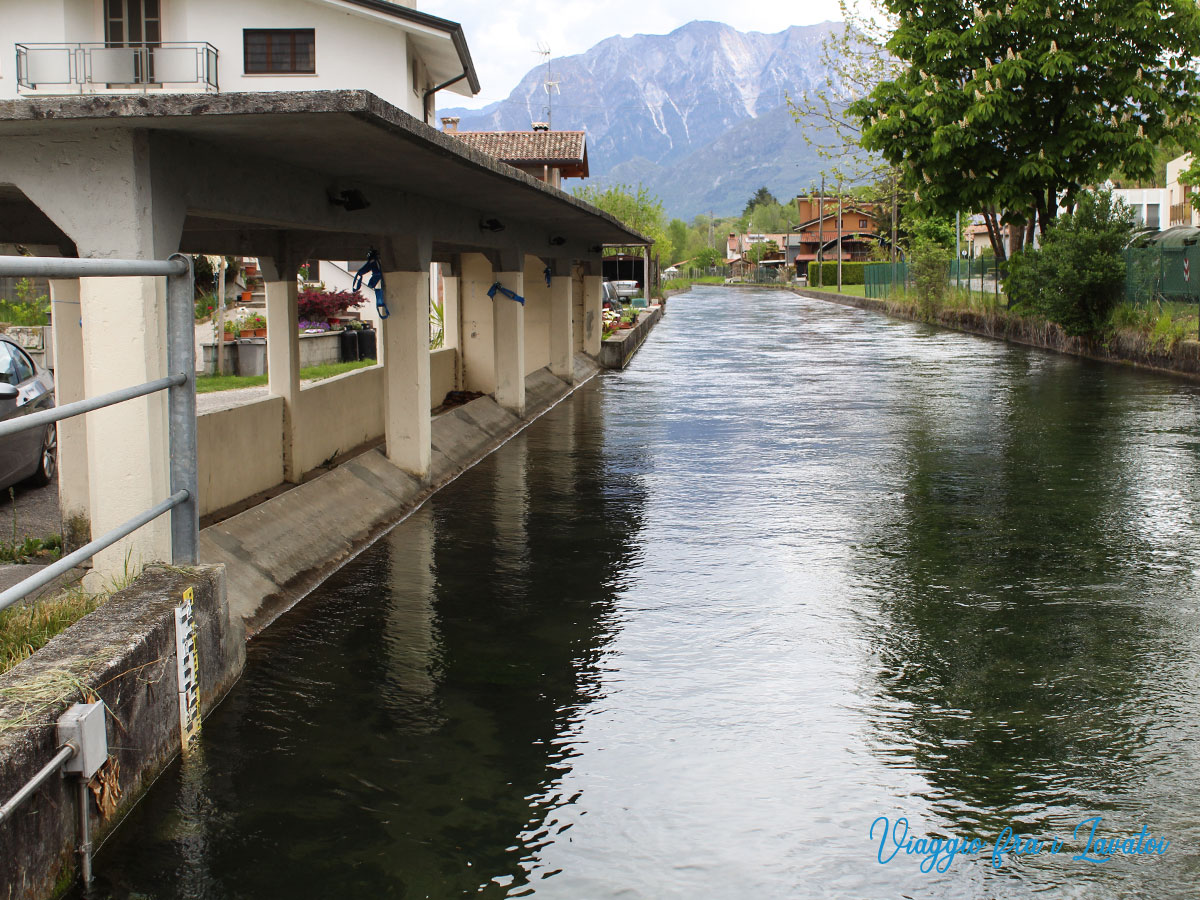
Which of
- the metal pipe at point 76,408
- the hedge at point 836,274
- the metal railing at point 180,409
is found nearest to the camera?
the metal pipe at point 76,408

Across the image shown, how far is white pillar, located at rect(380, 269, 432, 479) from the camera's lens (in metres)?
10.6

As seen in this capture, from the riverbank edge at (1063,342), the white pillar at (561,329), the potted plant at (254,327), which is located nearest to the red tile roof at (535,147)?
the riverbank edge at (1063,342)

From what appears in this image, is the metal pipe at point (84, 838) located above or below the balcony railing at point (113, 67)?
below

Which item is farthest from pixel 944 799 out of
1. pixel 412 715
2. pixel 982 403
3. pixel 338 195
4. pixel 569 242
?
pixel 569 242

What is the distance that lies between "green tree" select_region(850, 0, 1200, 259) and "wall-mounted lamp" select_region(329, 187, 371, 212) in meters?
21.0

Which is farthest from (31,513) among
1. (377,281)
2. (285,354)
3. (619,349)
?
(619,349)

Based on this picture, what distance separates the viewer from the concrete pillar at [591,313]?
26.0 meters

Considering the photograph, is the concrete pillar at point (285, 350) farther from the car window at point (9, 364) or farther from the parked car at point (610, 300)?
the parked car at point (610, 300)

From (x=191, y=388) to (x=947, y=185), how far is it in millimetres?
25851

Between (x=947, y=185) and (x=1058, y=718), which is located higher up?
(x=947, y=185)

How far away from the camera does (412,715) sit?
17.9 feet

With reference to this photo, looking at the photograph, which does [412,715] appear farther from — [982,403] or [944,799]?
[982,403]

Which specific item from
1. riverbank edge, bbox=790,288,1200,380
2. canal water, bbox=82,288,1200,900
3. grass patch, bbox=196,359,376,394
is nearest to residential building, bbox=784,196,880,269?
riverbank edge, bbox=790,288,1200,380

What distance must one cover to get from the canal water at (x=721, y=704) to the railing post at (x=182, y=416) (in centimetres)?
76
